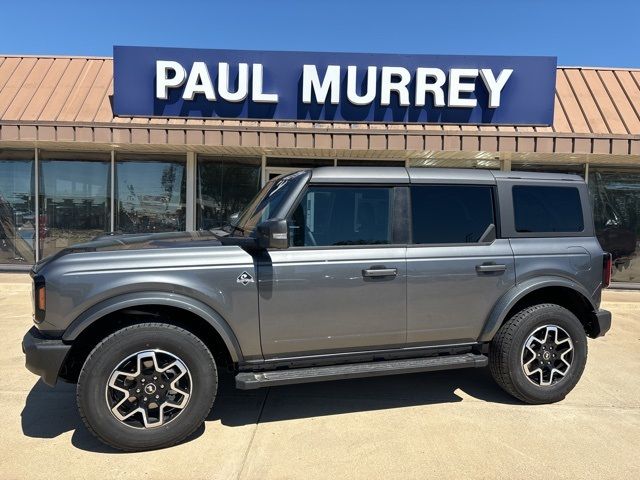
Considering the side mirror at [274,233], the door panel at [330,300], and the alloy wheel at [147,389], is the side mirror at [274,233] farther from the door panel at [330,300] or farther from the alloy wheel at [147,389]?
the alloy wheel at [147,389]

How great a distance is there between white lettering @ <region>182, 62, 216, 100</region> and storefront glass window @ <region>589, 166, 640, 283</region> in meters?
7.36

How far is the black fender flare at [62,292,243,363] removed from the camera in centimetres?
309

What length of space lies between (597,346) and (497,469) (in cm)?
370

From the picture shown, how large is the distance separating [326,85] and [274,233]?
18.2 feet

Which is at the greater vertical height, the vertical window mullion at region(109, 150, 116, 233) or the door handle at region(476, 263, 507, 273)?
the vertical window mullion at region(109, 150, 116, 233)

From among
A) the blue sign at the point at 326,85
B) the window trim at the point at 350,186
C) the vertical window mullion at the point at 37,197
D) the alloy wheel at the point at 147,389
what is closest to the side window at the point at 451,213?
the window trim at the point at 350,186

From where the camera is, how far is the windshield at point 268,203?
3643 mm

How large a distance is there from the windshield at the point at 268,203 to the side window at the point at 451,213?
1000mm

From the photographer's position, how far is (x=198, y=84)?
26.5 feet

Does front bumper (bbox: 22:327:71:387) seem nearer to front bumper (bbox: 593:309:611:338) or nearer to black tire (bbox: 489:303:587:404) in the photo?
black tire (bbox: 489:303:587:404)

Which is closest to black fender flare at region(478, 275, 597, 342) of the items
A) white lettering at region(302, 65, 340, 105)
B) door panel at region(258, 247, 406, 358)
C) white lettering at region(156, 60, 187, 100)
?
door panel at region(258, 247, 406, 358)

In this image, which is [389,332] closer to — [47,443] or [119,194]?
[47,443]

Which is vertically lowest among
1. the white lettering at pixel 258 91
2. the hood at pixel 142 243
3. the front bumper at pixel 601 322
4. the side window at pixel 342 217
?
the front bumper at pixel 601 322

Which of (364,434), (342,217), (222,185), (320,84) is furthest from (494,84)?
(364,434)
